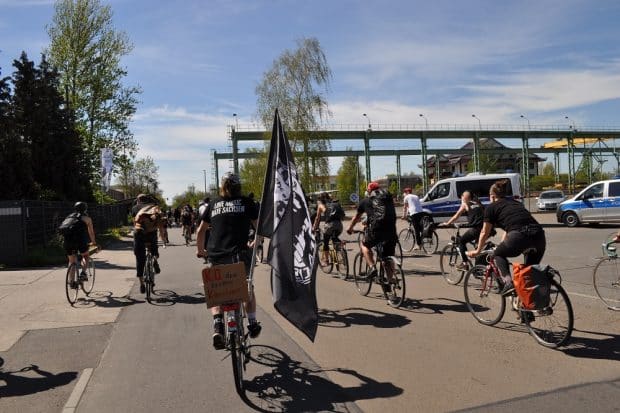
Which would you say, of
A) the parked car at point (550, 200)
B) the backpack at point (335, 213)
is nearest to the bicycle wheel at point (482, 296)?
the backpack at point (335, 213)

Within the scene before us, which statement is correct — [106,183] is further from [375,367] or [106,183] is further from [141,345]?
[375,367]

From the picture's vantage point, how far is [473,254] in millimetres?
6840

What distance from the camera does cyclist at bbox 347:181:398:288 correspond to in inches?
304

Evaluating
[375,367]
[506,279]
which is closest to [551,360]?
[506,279]

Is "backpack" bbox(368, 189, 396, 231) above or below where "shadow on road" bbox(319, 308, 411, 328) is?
above

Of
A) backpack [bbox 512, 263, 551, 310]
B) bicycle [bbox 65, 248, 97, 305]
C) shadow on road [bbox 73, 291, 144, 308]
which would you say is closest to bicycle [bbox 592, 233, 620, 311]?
backpack [bbox 512, 263, 551, 310]

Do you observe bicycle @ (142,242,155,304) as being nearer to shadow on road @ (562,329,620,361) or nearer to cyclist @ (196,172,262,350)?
cyclist @ (196,172,262,350)

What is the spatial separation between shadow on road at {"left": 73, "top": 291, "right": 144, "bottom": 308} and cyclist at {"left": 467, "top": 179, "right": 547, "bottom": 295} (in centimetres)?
587

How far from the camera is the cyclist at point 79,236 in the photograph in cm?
862

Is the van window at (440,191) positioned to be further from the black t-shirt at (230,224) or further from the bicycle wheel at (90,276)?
the black t-shirt at (230,224)

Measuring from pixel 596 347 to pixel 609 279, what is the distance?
2.29m

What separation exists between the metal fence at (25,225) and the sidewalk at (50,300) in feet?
3.61

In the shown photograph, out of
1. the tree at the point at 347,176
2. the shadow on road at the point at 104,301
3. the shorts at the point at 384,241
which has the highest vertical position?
the tree at the point at 347,176

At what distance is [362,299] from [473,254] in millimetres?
2127
